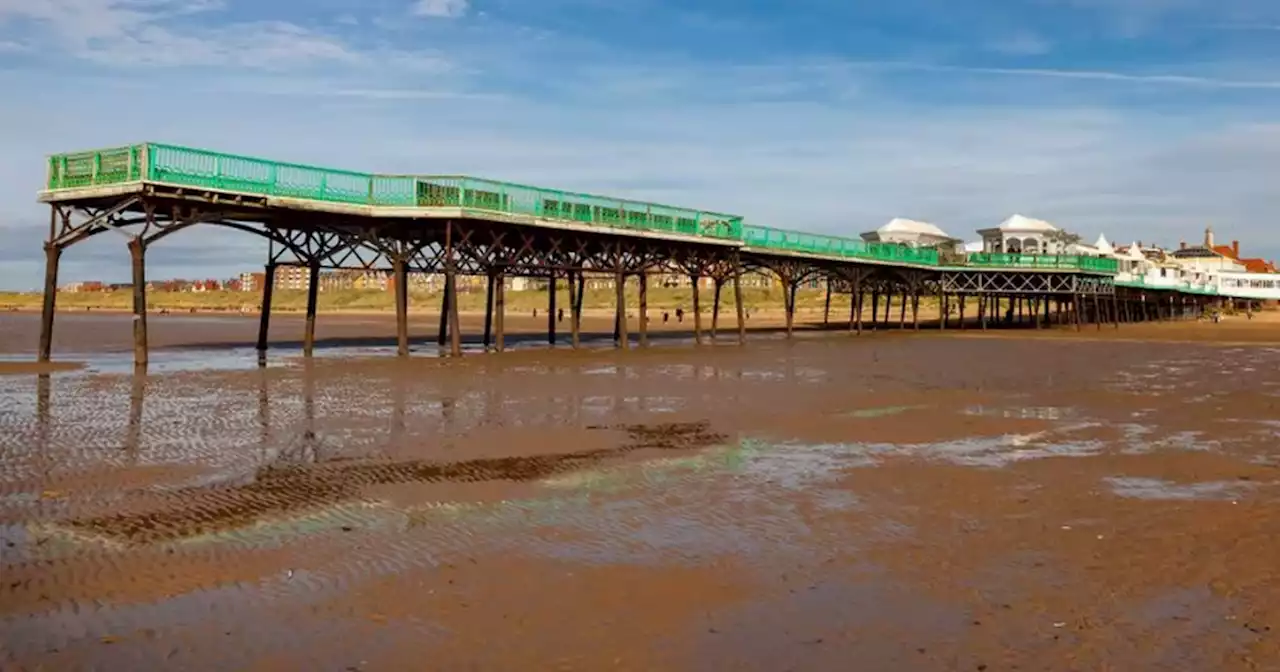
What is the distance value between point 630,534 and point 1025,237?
64182 mm

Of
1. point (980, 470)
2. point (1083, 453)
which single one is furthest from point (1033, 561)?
point (1083, 453)

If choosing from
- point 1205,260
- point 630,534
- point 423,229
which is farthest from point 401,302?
point 1205,260

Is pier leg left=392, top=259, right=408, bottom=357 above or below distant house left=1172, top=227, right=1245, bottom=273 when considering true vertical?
below

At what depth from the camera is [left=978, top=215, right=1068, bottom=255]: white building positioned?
6544cm

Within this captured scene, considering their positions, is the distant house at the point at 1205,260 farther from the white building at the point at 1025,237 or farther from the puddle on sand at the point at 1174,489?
the puddle on sand at the point at 1174,489

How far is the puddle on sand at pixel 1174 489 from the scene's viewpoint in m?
9.77

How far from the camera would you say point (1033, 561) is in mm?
7316

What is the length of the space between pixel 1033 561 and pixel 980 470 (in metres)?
4.13

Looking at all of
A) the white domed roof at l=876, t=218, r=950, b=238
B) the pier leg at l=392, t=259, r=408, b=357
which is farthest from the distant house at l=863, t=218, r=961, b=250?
the pier leg at l=392, t=259, r=408, b=357

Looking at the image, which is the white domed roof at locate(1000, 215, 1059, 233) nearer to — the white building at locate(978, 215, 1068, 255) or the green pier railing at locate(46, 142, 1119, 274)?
the white building at locate(978, 215, 1068, 255)

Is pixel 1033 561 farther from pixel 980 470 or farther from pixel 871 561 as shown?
pixel 980 470

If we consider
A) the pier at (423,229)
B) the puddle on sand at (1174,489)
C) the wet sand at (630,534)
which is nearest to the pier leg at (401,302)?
the pier at (423,229)

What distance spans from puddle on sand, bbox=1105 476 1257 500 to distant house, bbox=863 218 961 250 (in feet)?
182

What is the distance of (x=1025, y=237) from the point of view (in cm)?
6550
